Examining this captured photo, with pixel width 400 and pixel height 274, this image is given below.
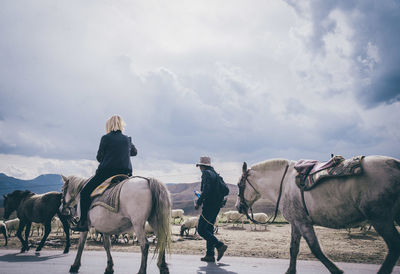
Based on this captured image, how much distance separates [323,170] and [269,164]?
53.6 inches

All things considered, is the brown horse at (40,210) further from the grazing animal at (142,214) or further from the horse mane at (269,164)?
the horse mane at (269,164)

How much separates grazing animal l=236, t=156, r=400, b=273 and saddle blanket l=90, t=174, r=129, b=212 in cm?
305

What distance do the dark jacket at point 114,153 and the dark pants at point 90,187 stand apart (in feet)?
0.29

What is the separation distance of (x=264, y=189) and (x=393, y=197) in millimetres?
2366

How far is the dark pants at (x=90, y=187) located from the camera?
6.16m

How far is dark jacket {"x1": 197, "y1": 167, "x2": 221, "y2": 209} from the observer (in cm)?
779

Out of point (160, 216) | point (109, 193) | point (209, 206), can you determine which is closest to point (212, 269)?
point (209, 206)

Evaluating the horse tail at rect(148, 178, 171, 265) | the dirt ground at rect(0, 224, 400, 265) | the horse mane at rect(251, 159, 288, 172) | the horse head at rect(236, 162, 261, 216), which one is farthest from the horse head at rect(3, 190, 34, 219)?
the horse mane at rect(251, 159, 288, 172)

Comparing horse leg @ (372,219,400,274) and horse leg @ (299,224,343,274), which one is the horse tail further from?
horse leg @ (372,219,400,274)

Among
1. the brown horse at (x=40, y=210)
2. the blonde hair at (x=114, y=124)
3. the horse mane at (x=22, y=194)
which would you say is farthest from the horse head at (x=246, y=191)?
the horse mane at (x=22, y=194)

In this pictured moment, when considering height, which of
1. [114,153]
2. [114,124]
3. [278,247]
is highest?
[114,124]

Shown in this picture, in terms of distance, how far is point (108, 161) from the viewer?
19.9 feet

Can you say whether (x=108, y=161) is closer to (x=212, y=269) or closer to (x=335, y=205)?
(x=212, y=269)

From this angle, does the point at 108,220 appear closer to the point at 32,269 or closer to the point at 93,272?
the point at 93,272
